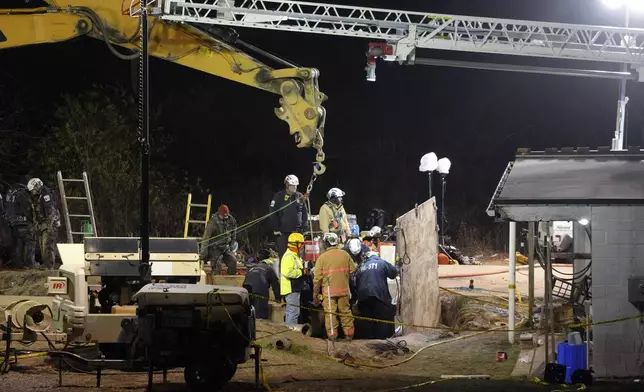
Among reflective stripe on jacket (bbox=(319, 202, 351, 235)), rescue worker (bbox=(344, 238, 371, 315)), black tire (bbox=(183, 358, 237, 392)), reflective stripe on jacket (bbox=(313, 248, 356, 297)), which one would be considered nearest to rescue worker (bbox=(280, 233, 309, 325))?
reflective stripe on jacket (bbox=(313, 248, 356, 297))

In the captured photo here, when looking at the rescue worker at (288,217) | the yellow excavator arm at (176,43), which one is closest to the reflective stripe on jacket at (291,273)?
the yellow excavator arm at (176,43)

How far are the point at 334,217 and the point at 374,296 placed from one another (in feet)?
10.4

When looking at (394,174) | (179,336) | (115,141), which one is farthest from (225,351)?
(394,174)

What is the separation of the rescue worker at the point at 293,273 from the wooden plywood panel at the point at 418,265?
1805mm

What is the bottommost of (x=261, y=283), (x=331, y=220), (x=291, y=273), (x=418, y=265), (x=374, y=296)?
(x=374, y=296)

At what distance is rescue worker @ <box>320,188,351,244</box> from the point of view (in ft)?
60.7

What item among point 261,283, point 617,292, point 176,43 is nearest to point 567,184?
point 617,292

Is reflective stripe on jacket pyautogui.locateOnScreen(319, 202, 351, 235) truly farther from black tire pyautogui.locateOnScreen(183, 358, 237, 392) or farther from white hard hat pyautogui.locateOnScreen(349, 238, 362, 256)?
black tire pyautogui.locateOnScreen(183, 358, 237, 392)

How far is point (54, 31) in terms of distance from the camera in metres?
15.3

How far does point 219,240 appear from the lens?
766 inches

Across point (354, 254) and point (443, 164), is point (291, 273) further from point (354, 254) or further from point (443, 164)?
point (443, 164)

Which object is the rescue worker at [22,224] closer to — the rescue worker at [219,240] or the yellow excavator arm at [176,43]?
the rescue worker at [219,240]

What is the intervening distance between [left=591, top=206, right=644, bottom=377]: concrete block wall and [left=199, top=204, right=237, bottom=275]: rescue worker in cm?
977

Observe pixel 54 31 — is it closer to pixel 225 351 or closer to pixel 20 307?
pixel 20 307
